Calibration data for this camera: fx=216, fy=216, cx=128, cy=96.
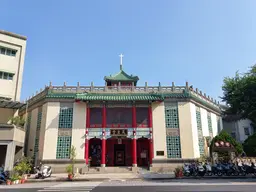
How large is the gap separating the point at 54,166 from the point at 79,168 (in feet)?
7.69

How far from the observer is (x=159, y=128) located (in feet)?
71.0

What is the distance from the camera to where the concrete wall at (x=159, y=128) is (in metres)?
21.1

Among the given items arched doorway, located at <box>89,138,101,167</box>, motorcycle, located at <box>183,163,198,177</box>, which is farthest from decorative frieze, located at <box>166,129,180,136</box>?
arched doorway, located at <box>89,138,101,167</box>

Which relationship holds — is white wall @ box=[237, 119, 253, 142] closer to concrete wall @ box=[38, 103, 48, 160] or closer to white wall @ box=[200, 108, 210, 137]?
white wall @ box=[200, 108, 210, 137]

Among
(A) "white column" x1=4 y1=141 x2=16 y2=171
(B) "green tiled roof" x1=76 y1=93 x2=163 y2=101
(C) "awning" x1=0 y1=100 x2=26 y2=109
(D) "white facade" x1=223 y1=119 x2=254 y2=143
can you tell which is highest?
(B) "green tiled roof" x1=76 y1=93 x2=163 y2=101

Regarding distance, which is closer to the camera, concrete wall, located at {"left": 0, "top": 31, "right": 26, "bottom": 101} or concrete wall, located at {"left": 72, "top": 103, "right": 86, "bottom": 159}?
concrete wall, located at {"left": 0, "top": 31, "right": 26, "bottom": 101}

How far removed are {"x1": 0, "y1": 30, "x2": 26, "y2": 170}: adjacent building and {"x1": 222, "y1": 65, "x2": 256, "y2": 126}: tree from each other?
2150 cm

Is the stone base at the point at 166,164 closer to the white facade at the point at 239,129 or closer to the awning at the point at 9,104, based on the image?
the awning at the point at 9,104

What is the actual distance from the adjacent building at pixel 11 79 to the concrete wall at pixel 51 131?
2.27 m

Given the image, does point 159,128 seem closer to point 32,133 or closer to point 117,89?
point 117,89

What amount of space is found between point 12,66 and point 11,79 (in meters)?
1.28

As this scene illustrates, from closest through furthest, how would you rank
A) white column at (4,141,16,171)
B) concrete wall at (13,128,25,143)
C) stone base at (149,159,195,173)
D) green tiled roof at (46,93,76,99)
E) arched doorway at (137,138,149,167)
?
1. white column at (4,141,16,171)
2. concrete wall at (13,128,25,143)
3. stone base at (149,159,195,173)
4. green tiled roof at (46,93,76,99)
5. arched doorway at (137,138,149,167)

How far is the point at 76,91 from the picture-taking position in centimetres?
2272

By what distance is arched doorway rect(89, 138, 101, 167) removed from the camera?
892 inches
